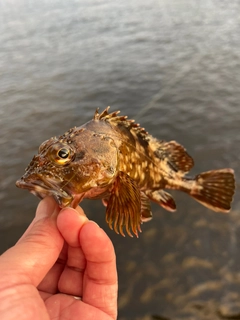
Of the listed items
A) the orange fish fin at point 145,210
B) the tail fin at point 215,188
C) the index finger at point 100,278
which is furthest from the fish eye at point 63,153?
the tail fin at point 215,188

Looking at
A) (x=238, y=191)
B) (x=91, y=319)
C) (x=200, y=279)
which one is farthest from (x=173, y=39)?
(x=91, y=319)

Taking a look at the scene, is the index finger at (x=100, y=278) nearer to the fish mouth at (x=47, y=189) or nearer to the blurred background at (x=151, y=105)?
the fish mouth at (x=47, y=189)

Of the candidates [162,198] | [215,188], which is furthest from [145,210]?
[215,188]

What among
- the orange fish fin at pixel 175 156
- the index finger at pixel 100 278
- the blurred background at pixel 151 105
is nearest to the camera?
the index finger at pixel 100 278

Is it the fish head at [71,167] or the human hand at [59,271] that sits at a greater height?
the fish head at [71,167]

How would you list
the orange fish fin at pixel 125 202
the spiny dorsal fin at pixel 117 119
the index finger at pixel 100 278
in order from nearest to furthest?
1. the index finger at pixel 100 278
2. the orange fish fin at pixel 125 202
3. the spiny dorsal fin at pixel 117 119

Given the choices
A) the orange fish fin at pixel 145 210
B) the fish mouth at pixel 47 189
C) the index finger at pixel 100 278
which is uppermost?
the fish mouth at pixel 47 189

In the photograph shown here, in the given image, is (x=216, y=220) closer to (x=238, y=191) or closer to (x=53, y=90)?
(x=238, y=191)
